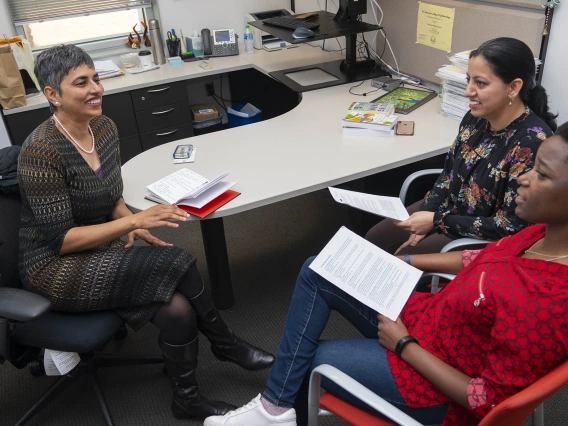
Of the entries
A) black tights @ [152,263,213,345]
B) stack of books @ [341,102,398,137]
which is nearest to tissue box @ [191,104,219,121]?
stack of books @ [341,102,398,137]

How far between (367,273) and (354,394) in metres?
0.38

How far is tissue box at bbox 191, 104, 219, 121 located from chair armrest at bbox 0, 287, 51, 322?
2.14m

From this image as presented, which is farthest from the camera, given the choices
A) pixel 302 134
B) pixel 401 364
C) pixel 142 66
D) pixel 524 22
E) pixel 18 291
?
pixel 142 66

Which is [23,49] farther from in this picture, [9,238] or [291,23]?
[9,238]

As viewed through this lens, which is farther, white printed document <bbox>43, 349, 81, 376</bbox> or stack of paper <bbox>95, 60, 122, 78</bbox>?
stack of paper <bbox>95, 60, 122, 78</bbox>

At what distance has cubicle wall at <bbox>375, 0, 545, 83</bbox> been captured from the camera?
204cm

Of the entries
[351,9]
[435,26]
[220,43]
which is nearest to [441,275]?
[435,26]

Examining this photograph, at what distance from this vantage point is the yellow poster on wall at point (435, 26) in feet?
7.80

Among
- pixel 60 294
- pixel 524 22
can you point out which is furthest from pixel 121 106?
pixel 524 22

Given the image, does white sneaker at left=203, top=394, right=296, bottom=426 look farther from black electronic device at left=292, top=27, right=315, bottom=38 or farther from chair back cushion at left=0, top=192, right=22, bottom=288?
black electronic device at left=292, top=27, right=315, bottom=38

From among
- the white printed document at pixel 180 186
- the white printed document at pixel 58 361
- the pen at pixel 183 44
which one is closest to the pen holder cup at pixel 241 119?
the pen at pixel 183 44

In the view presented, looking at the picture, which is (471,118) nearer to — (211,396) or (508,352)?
(508,352)

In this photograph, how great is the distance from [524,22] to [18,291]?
2.01 m

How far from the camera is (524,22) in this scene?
204cm
